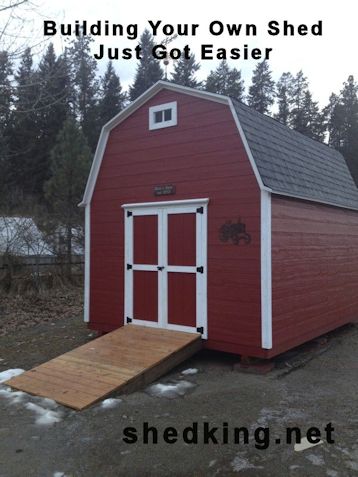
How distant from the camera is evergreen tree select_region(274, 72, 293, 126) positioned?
3806 cm

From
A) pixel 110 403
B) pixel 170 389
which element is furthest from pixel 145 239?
pixel 110 403

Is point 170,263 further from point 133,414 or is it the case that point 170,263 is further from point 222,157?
point 133,414

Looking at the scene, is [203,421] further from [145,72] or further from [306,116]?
[306,116]

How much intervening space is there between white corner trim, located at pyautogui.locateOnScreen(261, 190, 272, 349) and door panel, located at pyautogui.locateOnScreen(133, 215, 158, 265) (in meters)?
1.91

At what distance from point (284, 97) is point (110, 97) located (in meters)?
16.1

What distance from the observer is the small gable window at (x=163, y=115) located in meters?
7.17

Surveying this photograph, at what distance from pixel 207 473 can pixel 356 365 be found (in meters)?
3.93

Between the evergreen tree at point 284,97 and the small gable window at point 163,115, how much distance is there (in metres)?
32.0

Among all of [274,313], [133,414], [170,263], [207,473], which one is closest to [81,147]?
[170,263]

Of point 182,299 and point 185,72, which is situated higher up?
point 185,72

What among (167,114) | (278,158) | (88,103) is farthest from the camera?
(88,103)

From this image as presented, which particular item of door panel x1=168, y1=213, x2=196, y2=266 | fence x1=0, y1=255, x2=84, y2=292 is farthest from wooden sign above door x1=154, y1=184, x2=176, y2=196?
fence x1=0, y1=255, x2=84, y2=292

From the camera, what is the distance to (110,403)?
4.78 metres

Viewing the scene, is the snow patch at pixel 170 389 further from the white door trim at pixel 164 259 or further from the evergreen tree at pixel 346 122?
the evergreen tree at pixel 346 122
